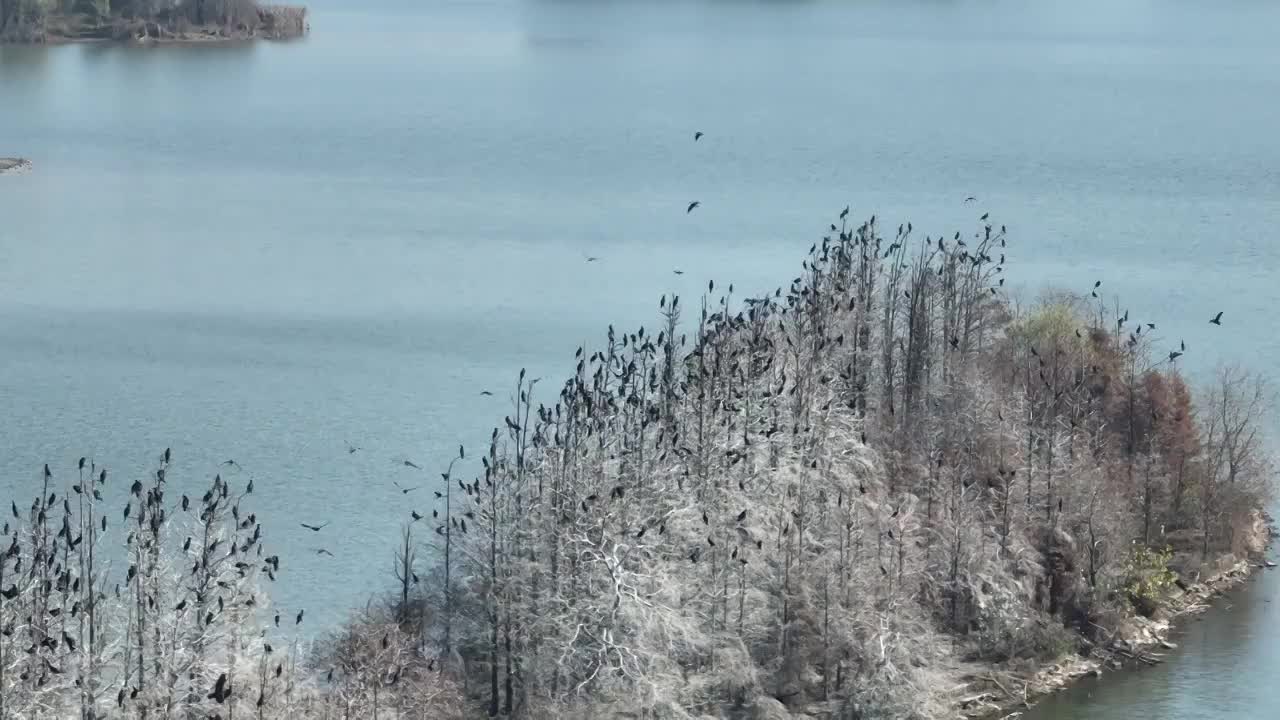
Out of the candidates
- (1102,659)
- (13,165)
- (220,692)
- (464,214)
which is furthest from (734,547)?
(13,165)

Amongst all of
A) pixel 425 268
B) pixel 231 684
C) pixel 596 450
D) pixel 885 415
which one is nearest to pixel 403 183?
pixel 425 268

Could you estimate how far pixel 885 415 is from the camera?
166 feet

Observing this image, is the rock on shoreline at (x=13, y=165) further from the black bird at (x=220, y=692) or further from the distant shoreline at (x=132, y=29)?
the black bird at (x=220, y=692)

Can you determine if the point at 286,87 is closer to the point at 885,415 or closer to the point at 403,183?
the point at 403,183

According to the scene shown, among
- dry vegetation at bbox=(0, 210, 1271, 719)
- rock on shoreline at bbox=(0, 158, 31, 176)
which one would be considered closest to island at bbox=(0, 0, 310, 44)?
rock on shoreline at bbox=(0, 158, 31, 176)

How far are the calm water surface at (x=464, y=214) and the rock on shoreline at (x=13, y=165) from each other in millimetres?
1186

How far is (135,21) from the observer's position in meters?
144

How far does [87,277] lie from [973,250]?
31.8m

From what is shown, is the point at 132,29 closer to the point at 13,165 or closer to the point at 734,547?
the point at 13,165

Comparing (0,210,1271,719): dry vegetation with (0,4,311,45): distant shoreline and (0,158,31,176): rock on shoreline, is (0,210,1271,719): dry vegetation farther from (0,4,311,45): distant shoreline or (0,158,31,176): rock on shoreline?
(0,4,311,45): distant shoreline

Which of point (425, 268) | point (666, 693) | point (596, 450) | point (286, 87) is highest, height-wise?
point (286, 87)

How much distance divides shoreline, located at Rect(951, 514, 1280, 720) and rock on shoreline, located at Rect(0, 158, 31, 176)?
6280 cm

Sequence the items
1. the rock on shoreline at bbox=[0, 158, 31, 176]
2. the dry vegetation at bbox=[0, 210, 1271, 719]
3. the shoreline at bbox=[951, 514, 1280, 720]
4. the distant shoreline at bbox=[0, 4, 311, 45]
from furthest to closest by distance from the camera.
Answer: the distant shoreline at bbox=[0, 4, 311, 45] < the rock on shoreline at bbox=[0, 158, 31, 176] < the shoreline at bbox=[951, 514, 1280, 720] < the dry vegetation at bbox=[0, 210, 1271, 719]

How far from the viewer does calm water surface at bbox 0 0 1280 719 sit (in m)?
54.3
